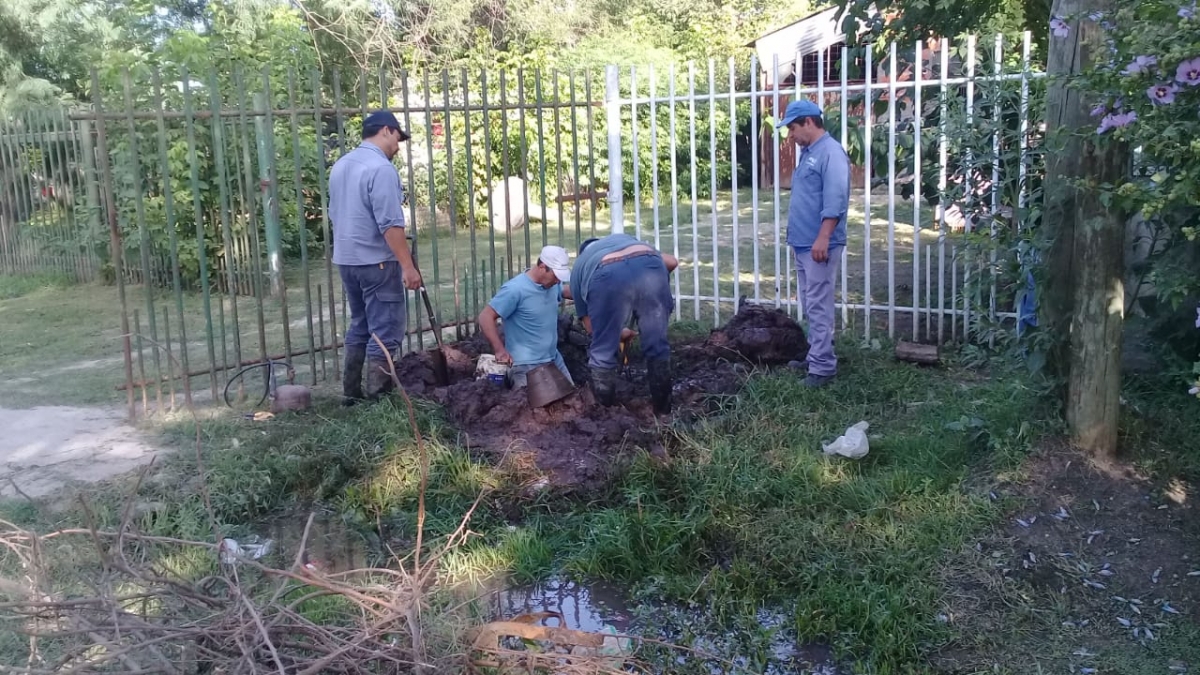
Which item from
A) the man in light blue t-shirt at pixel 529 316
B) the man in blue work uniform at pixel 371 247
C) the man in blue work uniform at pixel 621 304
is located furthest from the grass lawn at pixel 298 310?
the man in light blue t-shirt at pixel 529 316

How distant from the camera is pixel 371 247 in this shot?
6.21 meters

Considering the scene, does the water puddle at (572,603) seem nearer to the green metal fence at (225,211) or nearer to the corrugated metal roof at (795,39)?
the green metal fence at (225,211)

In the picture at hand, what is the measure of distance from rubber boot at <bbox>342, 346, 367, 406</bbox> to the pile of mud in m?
0.25

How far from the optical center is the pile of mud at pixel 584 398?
530 centimetres

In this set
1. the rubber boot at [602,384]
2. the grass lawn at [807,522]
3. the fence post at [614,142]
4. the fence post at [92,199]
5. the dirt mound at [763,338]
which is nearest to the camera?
the grass lawn at [807,522]

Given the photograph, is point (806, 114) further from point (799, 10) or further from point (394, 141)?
point (799, 10)

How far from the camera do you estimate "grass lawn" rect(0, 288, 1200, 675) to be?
12.3 feet

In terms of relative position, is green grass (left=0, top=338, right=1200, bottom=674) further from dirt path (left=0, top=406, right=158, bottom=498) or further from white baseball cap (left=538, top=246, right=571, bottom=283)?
white baseball cap (left=538, top=246, right=571, bottom=283)

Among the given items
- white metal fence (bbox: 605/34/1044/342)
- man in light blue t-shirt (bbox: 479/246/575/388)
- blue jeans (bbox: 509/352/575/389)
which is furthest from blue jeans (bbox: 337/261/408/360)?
white metal fence (bbox: 605/34/1044/342)

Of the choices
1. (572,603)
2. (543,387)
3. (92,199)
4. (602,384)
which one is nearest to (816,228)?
(602,384)

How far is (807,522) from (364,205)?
3.31 meters

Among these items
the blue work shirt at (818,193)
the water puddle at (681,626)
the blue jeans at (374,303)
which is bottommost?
the water puddle at (681,626)

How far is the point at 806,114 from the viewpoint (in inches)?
250

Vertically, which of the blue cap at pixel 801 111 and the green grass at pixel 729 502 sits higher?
the blue cap at pixel 801 111
